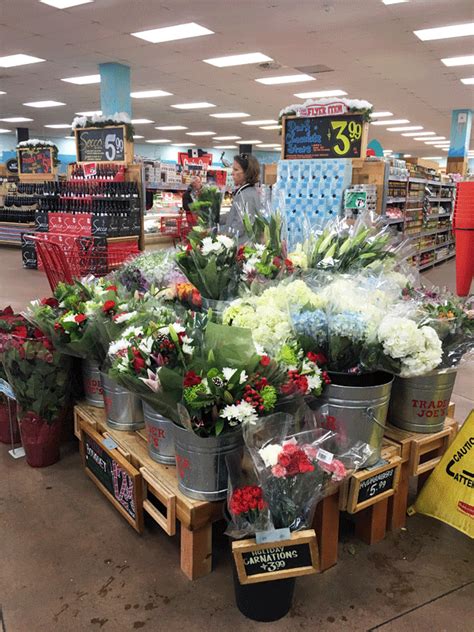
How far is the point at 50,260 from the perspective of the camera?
409 centimetres

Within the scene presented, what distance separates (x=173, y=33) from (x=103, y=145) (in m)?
1.88

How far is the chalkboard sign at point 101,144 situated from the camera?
7531 mm

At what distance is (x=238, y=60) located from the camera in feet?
30.2

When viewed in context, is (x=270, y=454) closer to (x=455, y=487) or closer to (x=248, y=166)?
(x=455, y=487)

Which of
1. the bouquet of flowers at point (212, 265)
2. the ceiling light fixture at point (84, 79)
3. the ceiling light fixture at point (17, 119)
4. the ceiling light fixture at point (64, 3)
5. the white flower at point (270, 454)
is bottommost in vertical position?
the white flower at point (270, 454)

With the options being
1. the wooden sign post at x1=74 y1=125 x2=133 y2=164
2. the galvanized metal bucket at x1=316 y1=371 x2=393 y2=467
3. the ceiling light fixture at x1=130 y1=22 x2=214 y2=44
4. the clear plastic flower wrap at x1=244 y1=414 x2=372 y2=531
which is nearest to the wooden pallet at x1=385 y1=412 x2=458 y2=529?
the galvanized metal bucket at x1=316 y1=371 x2=393 y2=467

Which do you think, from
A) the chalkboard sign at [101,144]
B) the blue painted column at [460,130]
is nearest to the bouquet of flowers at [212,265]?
the chalkboard sign at [101,144]

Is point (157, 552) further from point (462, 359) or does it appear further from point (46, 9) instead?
point (46, 9)

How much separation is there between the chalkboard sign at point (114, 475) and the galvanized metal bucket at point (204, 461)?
313 mm

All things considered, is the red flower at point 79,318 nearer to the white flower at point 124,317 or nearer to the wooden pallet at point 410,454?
the white flower at point 124,317

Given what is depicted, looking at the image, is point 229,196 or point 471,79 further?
point 229,196

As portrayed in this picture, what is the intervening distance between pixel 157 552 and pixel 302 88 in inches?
440

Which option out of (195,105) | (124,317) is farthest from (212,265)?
(195,105)

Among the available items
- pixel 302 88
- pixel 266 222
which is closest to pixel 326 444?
pixel 266 222
